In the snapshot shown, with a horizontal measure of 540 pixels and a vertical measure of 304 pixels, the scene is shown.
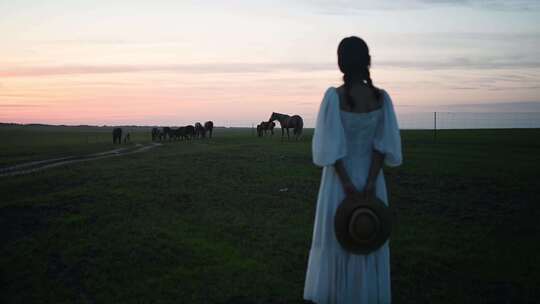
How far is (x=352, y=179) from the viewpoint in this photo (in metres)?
3.94

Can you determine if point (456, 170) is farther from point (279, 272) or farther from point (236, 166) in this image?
point (279, 272)

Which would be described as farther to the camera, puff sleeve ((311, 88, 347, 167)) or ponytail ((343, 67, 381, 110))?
ponytail ((343, 67, 381, 110))

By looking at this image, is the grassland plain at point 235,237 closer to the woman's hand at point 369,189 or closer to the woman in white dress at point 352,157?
the woman in white dress at point 352,157

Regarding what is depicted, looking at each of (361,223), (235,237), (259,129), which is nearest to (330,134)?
(361,223)

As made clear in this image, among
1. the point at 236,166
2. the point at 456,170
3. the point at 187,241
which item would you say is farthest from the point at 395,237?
the point at 236,166

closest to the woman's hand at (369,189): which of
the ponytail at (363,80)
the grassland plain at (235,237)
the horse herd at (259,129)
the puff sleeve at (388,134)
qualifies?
the puff sleeve at (388,134)

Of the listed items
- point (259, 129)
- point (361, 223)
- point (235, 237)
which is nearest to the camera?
point (361, 223)

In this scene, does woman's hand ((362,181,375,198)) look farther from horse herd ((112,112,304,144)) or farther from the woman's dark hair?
horse herd ((112,112,304,144))

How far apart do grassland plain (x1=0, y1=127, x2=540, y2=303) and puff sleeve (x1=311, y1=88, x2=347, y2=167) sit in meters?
2.70

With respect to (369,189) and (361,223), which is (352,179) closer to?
(369,189)

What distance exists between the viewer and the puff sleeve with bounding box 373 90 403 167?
392 cm

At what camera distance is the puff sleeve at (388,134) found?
154 inches

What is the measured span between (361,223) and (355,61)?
1.48 m

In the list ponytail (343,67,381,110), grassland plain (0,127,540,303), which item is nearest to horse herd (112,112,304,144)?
grassland plain (0,127,540,303)
